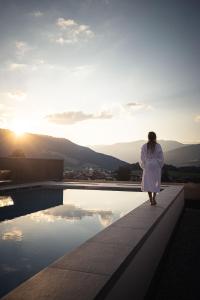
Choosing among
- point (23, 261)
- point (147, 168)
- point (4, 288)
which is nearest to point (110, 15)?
point (147, 168)

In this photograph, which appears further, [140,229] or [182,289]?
[140,229]

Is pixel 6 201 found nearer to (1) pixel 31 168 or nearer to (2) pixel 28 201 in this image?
(2) pixel 28 201

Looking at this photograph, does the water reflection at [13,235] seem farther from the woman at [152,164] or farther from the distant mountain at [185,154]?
the distant mountain at [185,154]

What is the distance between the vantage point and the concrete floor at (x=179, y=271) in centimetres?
378

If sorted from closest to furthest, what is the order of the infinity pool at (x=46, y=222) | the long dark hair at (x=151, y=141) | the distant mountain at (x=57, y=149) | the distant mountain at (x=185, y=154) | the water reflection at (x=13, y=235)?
the infinity pool at (x=46, y=222), the water reflection at (x=13, y=235), the long dark hair at (x=151, y=141), the distant mountain at (x=57, y=149), the distant mountain at (x=185, y=154)

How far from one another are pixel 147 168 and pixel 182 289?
347 centimetres

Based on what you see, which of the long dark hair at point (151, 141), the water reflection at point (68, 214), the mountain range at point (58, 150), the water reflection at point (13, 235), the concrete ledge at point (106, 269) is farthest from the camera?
the mountain range at point (58, 150)

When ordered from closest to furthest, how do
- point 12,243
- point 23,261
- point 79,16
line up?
point 23,261
point 12,243
point 79,16

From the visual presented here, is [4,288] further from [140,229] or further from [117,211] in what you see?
[117,211]

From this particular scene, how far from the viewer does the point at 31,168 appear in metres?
15.8

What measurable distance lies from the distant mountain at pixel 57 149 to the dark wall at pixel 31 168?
68903mm

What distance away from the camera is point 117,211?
9.38m

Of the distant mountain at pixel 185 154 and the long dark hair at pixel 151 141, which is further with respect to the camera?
the distant mountain at pixel 185 154

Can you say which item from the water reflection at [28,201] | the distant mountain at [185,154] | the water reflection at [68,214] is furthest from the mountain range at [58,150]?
the water reflection at [68,214]
